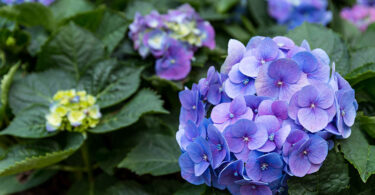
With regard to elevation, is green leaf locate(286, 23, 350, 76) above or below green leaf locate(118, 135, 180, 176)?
above

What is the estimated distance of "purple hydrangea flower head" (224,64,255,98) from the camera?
42.2 inches

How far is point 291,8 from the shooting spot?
226cm

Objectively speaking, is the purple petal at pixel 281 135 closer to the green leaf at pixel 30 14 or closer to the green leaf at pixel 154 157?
the green leaf at pixel 154 157

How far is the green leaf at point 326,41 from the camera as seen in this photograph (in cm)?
136

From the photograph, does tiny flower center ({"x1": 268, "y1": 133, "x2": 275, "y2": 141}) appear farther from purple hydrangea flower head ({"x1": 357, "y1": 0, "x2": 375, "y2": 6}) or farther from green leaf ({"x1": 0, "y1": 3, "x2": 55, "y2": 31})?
purple hydrangea flower head ({"x1": 357, "y1": 0, "x2": 375, "y2": 6})

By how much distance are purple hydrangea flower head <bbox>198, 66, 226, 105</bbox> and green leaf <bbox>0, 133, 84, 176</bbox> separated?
1.79 ft

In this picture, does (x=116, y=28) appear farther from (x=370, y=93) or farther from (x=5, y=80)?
(x=370, y=93)

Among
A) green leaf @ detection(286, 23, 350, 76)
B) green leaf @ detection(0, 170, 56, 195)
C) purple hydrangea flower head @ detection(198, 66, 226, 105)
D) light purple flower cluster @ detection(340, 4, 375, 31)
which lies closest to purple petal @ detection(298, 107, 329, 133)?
purple hydrangea flower head @ detection(198, 66, 226, 105)

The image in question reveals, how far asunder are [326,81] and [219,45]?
120 centimetres

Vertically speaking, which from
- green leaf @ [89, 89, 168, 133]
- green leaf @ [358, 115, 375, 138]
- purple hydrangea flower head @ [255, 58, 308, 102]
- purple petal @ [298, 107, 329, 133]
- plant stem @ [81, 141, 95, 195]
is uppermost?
purple hydrangea flower head @ [255, 58, 308, 102]

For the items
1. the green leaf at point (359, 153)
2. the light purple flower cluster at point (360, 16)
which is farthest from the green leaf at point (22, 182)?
the light purple flower cluster at point (360, 16)

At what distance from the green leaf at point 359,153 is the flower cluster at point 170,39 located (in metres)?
0.83

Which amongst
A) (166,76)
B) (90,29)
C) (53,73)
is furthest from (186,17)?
(53,73)

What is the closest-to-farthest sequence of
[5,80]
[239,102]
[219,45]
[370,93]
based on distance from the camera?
1. [239,102]
2. [370,93]
3. [5,80]
4. [219,45]
